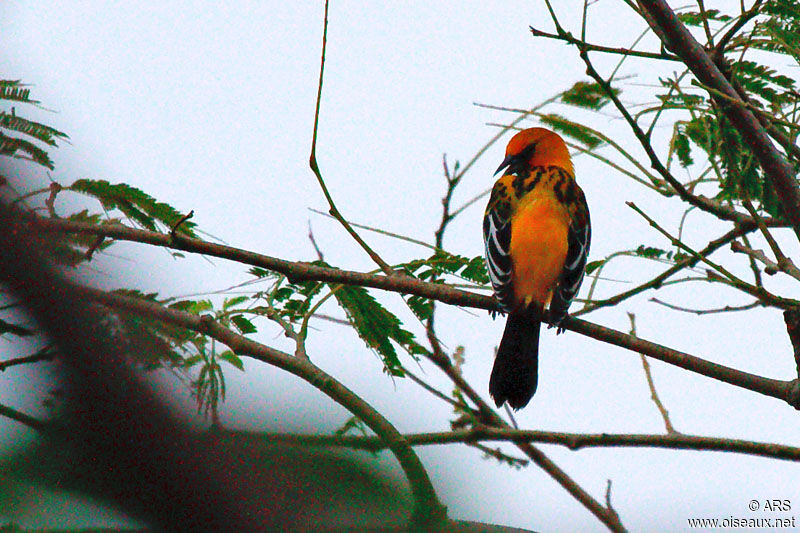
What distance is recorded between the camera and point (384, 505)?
0.95m

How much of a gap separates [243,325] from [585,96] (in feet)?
6.50

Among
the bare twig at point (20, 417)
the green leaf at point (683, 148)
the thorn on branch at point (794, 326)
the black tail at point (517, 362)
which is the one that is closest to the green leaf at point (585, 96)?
the green leaf at point (683, 148)

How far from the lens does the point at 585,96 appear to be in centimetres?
390

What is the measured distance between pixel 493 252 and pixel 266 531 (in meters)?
3.79

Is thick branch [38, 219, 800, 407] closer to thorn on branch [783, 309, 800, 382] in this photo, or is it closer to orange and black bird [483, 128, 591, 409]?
thorn on branch [783, 309, 800, 382]

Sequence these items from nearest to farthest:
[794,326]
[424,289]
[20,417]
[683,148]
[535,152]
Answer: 1. [20,417]
2. [794,326]
3. [424,289]
4. [683,148]
5. [535,152]

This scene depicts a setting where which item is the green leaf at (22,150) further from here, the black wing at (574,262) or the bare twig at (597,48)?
the black wing at (574,262)

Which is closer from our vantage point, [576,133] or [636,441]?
[636,441]

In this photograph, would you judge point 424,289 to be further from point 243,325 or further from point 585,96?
point 585,96

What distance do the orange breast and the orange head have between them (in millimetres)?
1209

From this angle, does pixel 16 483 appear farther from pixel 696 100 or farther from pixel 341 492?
pixel 696 100

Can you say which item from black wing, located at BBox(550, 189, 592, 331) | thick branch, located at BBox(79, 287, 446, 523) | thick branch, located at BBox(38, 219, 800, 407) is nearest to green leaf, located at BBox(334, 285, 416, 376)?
thick branch, located at BBox(38, 219, 800, 407)

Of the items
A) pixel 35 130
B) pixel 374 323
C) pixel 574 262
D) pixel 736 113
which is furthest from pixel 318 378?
pixel 574 262

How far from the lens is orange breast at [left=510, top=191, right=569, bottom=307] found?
4418mm
